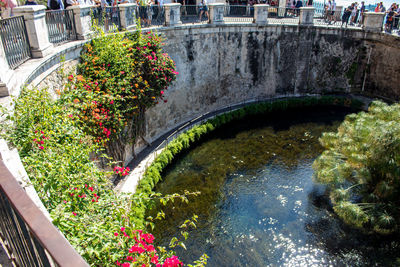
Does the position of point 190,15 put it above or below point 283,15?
above

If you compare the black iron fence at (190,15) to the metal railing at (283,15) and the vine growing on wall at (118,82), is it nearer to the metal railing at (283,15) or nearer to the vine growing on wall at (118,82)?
the vine growing on wall at (118,82)

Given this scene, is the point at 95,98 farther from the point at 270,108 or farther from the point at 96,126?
the point at 270,108

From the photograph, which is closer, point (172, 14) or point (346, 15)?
point (172, 14)

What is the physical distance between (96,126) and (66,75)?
5.63ft

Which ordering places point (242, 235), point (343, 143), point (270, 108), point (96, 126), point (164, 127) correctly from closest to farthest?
point (96, 126) < point (242, 235) < point (343, 143) < point (164, 127) < point (270, 108)

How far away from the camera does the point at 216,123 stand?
1641cm

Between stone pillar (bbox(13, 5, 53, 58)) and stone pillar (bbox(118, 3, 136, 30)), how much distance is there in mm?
3896

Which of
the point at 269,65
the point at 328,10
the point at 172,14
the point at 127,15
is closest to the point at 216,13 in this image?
the point at 172,14

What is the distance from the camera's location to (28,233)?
2.28m

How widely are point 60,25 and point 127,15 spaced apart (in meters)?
3.30

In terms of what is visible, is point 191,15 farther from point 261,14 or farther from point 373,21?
point 373,21

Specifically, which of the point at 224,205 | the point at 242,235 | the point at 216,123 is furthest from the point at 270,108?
the point at 242,235

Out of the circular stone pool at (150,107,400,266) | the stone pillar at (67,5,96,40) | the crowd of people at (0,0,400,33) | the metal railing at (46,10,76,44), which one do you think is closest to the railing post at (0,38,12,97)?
the metal railing at (46,10,76,44)

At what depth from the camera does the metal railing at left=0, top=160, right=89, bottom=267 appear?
1.71m
